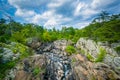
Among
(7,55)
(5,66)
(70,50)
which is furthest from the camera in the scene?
(70,50)

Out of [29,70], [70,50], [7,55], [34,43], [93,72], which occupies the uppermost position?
[34,43]

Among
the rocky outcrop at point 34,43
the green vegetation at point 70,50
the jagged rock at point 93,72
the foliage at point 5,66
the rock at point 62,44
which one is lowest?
the jagged rock at point 93,72

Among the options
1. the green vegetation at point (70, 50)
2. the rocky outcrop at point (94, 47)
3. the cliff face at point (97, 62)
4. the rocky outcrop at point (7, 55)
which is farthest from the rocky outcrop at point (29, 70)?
the green vegetation at point (70, 50)

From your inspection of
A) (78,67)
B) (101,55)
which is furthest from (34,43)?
(78,67)

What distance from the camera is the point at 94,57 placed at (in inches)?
1836

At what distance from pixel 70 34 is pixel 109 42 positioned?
36543 mm

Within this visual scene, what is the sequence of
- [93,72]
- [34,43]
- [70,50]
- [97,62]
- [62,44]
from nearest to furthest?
[93,72] → [97,62] → [70,50] → [62,44] → [34,43]

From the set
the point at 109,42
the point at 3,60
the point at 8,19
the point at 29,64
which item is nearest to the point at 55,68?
the point at 29,64

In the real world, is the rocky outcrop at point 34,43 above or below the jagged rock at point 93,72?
above

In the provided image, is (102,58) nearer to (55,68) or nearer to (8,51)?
(55,68)

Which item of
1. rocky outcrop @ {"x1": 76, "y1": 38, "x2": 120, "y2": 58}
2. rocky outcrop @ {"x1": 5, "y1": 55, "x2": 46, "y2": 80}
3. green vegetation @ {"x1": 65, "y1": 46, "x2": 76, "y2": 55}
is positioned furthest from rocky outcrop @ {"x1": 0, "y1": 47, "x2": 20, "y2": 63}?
rocky outcrop @ {"x1": 76, "y1": 38, "x2": 120, "y2": 58}

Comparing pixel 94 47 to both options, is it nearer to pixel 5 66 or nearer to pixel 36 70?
pixel 36 70

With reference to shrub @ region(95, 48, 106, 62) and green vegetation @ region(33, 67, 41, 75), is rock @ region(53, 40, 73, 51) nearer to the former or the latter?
shrub @ region(95, 48, 106, 62)

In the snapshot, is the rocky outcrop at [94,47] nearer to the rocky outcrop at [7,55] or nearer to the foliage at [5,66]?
the rocky outcrop at [7,55]
